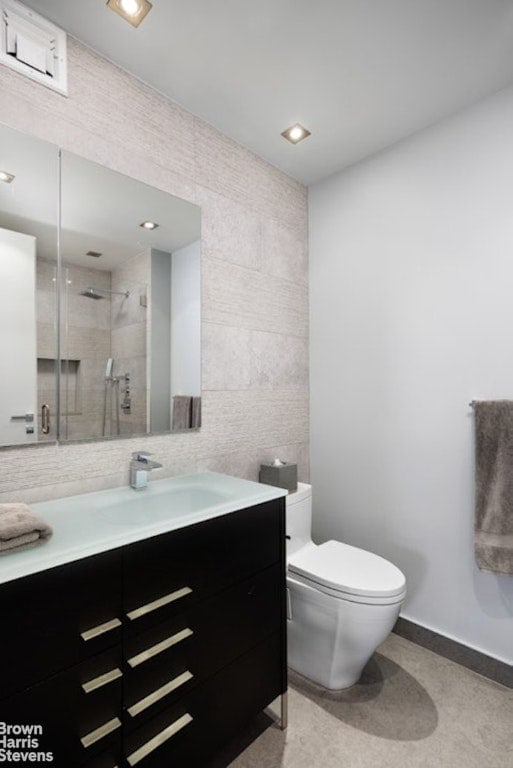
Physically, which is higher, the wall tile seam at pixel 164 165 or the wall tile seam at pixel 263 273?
the wall tile seam at pixel 164 165

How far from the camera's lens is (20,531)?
3.05 ft

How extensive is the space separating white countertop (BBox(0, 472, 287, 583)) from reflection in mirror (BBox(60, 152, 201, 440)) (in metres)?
0.24

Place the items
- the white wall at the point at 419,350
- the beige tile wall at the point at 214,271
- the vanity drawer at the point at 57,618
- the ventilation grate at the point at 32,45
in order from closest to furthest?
the vanity drawer at the point at 57,618 → the ventilation grate at the point at 32,45 → the beige tile wall at the point at 214,271 → the white wall at the point at 419,350

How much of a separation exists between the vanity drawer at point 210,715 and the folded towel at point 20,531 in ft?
1.94

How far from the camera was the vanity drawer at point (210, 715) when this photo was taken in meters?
1.08

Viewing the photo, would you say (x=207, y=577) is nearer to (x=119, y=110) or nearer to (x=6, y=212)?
(x=6, y=212)

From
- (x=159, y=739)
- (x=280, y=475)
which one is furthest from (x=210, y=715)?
(x=280, y=475)

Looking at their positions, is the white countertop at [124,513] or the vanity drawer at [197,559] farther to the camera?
the vanity drawer at [197,559]

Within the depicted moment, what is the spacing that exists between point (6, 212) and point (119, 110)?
0.67m

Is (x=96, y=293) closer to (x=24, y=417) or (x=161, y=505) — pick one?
(x=24, y=417)

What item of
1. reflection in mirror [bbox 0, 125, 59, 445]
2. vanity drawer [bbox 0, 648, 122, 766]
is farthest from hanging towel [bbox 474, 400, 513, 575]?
reflection in mirror [bbox 0, 125, 59, 445]

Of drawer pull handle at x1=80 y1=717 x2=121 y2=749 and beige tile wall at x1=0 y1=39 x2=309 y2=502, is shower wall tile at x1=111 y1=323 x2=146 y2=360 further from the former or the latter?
drawer pull handle at x1=80 y1=717 x2=121 y2=749

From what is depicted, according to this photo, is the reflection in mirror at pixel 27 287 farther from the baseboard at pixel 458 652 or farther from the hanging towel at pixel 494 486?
the baseboard at pixel 458 652

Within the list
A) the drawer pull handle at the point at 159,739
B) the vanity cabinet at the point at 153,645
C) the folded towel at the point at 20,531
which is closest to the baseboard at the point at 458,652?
the vanity cabinet at the point at 153,645
